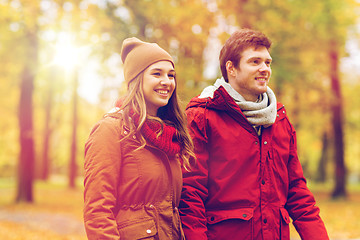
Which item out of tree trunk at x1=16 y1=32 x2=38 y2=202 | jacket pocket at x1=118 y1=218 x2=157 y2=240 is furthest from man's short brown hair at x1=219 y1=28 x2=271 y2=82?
tree trunk at x1=16 y1=32 x2=38 y2=202

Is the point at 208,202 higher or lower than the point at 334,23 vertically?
lower

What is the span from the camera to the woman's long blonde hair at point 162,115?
2.57 m

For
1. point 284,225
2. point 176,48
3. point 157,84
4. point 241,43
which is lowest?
point 284,225

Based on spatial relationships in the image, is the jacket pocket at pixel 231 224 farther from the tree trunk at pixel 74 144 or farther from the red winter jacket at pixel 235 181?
the tree trunk at pixel 74 144

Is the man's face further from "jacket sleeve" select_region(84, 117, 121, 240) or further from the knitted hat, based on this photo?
"jacket sleeve" select_region(84, 117, 121, 240)

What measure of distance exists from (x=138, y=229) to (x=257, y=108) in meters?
1.20

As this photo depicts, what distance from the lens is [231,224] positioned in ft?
9.33

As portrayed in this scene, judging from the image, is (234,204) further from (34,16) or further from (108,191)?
(34,16)

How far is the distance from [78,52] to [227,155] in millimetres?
13322

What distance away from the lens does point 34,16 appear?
12.5m

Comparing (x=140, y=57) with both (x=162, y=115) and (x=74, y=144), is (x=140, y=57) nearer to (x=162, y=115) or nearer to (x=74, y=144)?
(x=162, y=115)

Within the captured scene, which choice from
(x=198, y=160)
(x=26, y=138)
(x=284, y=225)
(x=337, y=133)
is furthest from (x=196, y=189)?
(x=337, y=133)

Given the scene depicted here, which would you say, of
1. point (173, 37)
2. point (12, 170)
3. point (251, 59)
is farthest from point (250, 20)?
point (12, 170)

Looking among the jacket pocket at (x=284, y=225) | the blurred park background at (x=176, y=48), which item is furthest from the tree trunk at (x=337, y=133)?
the jacket pocket at (x=284, y=225)
